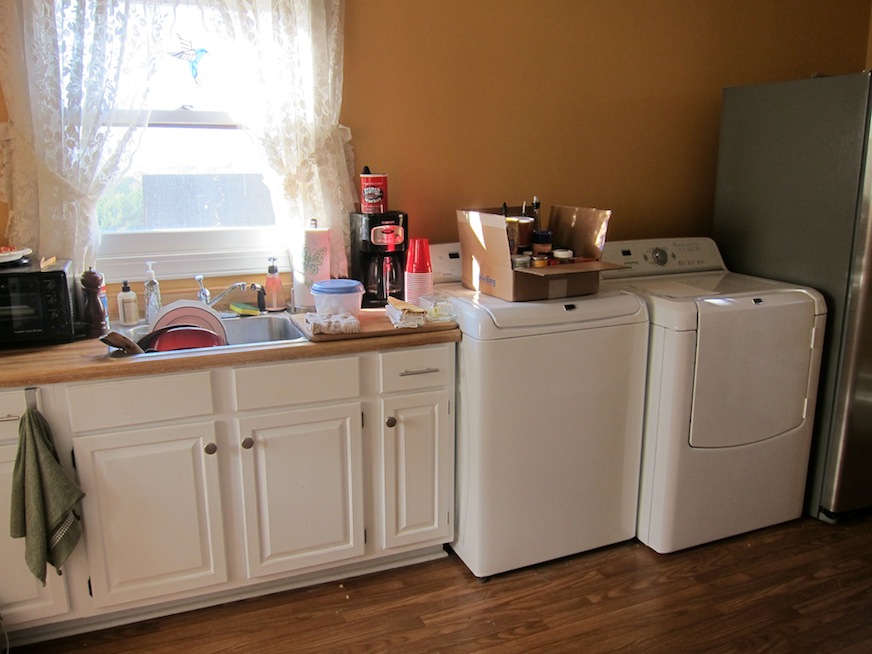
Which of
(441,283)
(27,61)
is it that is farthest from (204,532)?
(27,61)

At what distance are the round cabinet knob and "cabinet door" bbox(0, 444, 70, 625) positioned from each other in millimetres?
2399

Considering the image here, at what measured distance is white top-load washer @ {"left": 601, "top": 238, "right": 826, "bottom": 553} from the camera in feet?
8.21

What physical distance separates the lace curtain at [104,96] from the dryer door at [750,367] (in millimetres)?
1486

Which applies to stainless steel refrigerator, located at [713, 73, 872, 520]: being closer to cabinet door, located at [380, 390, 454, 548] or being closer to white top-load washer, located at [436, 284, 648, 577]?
white top-load washer, located at [436, 284, 648, 577]

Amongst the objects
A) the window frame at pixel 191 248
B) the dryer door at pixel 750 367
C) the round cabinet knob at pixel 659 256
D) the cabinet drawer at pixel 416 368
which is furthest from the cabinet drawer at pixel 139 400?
the round cabinet knob at pixel 659 256

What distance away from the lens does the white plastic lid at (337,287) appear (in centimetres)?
243

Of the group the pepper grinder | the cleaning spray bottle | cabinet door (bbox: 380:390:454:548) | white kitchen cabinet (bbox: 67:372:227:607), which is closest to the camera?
white kitchen cabinet (bbox: 67:372:227:607)

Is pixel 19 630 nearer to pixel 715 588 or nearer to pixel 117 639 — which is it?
pixel 117 639

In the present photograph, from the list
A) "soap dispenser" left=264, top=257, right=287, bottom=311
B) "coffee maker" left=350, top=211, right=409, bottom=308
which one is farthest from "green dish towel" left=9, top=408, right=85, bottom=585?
"coffee maker" left=350, top=211, right=409, bottom=308

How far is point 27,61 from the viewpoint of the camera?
2.23m

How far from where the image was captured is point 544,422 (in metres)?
2.44

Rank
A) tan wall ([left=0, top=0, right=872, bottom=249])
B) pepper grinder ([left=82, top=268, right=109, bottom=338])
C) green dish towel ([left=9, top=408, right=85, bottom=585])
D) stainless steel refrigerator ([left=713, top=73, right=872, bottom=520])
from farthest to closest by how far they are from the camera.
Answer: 1. tan wall ([left=0, top=0, right=872, bottom=249])
2. stainless steel refrigerator ([left=713, top=73, right=872, bottom=520])
3. pepper grinder ([left=82, top=268, right=109, bottom=338])
4. green dish towel ([left=9, top=408, right=85, bottom=585])

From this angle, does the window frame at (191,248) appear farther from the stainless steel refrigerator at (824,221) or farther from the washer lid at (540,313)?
the stainless steel refrigerator at (824,221)

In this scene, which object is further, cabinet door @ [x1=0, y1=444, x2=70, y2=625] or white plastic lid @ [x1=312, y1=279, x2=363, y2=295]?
white plastic lid @ [x1=312, y1=279, x2=363, y2=295]
